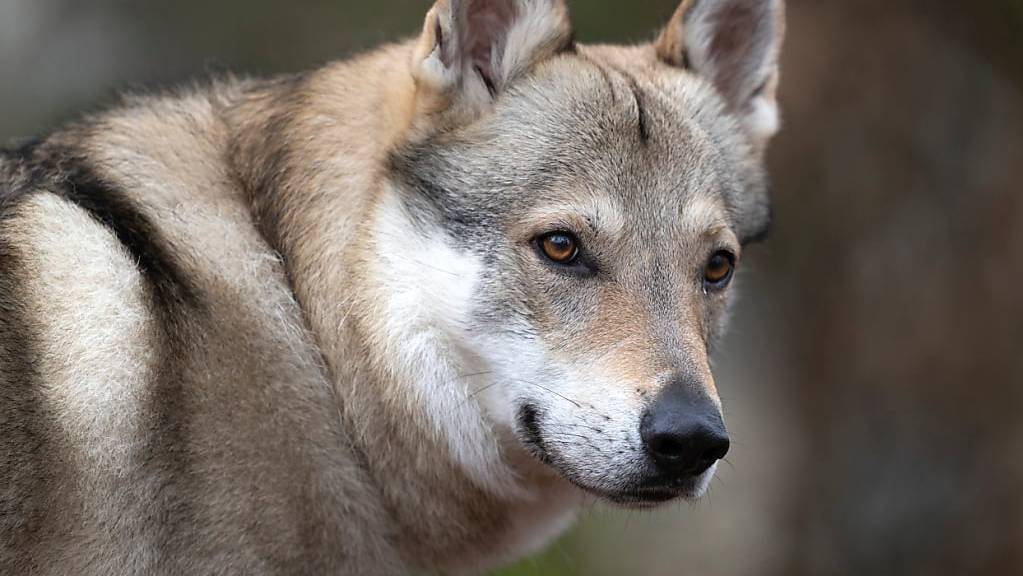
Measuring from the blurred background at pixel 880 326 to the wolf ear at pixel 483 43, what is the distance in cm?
380

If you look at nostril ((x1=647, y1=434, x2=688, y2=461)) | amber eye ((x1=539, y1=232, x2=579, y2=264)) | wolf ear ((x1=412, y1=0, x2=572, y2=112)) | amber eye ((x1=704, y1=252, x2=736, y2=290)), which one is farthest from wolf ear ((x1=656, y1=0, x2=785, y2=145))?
nostril ((x1=647, y1=434, x2=688, y2=461))

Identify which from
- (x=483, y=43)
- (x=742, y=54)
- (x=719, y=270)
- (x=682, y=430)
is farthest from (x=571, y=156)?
(x=742, y=54)

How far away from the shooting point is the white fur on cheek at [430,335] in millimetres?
3969

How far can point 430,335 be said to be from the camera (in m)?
4.00

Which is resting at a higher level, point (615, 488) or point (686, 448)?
point (686, 448)

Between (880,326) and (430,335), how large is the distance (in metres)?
5.73

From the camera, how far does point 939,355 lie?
848cm

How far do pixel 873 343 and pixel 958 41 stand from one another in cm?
240

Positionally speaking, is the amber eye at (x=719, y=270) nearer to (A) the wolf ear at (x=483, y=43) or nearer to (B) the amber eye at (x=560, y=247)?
(B) the amber eye at (x=560, y=247)

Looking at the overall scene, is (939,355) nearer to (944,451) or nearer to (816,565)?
(944,451)

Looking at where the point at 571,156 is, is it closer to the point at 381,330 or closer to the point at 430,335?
→ the point at 430,335

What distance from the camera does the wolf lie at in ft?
11.5

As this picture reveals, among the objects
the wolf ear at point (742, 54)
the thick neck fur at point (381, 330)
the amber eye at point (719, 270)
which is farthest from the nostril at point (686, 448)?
the wolf ear at point (742, 54)

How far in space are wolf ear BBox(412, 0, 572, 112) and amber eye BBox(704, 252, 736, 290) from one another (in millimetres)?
1016
